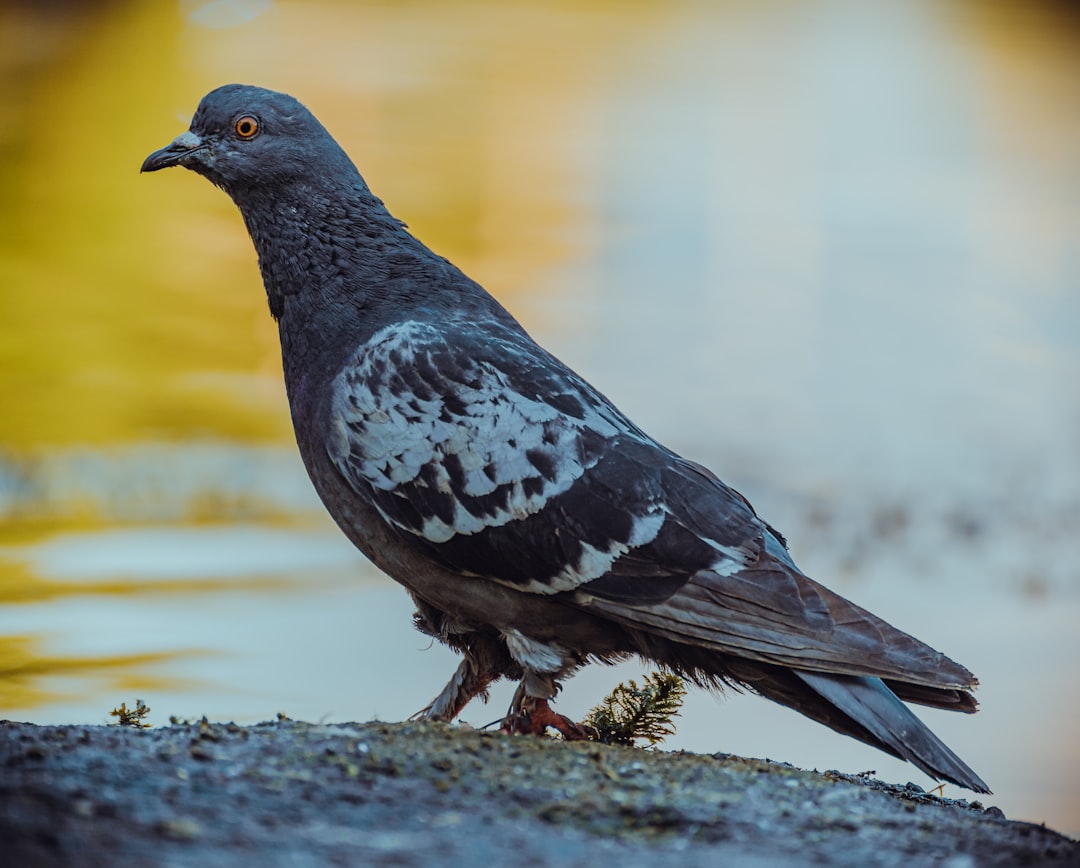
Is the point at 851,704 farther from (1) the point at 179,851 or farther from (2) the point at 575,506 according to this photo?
(1) the point at 179,851

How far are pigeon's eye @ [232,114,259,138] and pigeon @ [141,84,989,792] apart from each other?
80cm

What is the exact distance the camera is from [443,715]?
5.77 meters

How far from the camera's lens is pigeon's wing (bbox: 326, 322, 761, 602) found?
5148mm

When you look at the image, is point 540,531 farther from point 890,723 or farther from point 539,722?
point 890,723

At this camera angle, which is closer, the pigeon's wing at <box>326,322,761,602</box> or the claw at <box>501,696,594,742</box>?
the pigeon's wing at <box>326,322,761,602</box>

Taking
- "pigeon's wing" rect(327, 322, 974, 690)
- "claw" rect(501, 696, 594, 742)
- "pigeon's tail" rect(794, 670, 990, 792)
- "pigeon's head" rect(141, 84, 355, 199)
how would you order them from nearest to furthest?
"pigeon's tail" rect(794, 670, 990, 792) < "pigeon's wing" rect(327, 322, 974, 690) < "claw" rect(501, 696, 594, 742) < "pigeon's head" rect(141, 84, 355, 199)

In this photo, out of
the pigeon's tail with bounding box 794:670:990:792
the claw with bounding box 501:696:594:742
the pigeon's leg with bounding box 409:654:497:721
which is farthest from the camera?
the pigeon's leg with bounding box 409:654:497:721

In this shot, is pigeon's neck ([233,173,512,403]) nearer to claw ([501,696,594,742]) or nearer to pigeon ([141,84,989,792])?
pigeon ([141,84,989,792])

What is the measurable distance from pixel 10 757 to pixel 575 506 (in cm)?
238

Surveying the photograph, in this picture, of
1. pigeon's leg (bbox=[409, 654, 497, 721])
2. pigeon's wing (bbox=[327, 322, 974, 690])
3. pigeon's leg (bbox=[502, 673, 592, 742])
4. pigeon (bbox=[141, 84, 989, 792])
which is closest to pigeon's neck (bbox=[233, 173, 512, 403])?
pigeon (bbox=[141, 84, 989, 792])

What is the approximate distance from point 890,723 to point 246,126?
4.17m

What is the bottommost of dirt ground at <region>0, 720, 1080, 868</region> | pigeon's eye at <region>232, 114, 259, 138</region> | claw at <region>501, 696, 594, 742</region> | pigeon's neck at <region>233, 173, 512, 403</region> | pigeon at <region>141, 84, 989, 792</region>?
dirt ground at <region>0, 720, 1080, 868</region>

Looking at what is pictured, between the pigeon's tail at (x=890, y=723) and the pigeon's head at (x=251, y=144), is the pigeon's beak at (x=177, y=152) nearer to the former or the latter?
the pigeon's head at (x=251, y=144)

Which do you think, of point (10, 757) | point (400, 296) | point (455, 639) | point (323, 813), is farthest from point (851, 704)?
point (10, 757)
